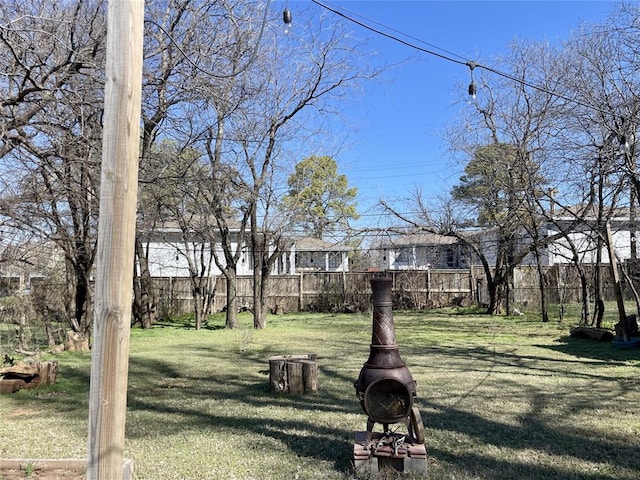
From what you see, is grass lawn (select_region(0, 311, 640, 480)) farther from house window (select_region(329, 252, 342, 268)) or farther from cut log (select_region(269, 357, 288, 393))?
house window (select_region(329, 252, 342, 268))

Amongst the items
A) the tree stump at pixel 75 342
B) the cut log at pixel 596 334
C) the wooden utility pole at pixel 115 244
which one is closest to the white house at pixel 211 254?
the tree stump at pixel 75 342

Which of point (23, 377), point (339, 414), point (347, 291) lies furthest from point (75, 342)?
point (347, 291)

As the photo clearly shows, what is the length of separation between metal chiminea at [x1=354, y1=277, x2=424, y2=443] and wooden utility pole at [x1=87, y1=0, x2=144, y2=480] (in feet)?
7.23

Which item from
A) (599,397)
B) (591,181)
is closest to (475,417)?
(599,397)

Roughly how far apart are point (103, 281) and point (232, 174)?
40.7 feet

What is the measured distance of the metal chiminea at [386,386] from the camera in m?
3.74

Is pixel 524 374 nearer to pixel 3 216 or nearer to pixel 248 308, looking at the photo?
pixel 3 216

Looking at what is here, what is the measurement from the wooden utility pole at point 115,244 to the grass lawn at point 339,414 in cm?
217

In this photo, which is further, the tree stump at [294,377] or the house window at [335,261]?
the house window at [335,261]

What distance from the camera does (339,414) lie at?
17.9 ft

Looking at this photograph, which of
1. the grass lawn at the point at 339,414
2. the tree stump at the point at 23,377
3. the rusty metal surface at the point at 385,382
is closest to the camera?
the rusty metal surface at the point at 385,382

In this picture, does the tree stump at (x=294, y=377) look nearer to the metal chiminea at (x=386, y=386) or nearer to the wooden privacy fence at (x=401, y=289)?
the metal chiminea at (x=386, y=386)

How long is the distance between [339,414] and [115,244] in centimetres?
414

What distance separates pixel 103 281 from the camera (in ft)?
6.16
